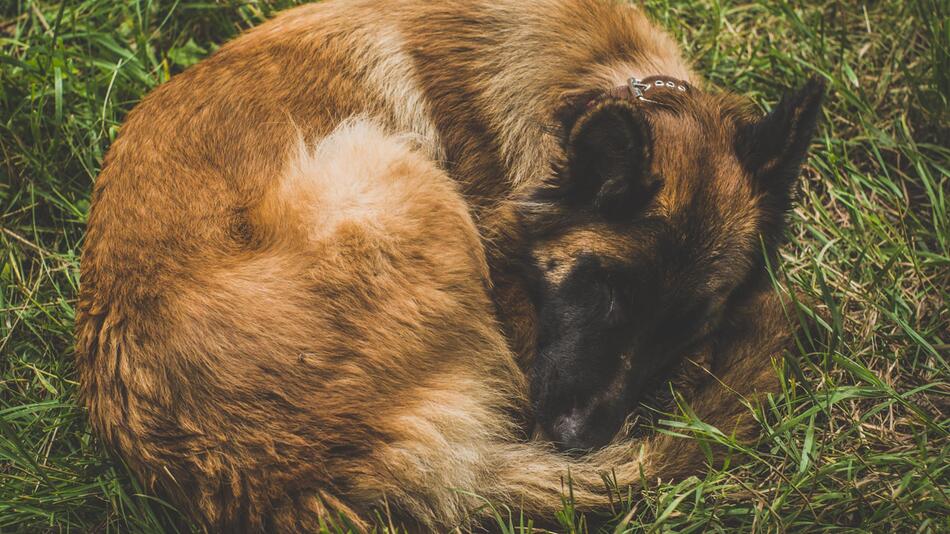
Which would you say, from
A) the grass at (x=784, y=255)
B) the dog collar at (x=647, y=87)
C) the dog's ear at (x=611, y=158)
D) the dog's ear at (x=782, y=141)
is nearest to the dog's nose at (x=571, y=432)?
the grass at (x=784, y=255)

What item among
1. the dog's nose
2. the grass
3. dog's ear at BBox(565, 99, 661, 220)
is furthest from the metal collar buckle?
the dog's nose

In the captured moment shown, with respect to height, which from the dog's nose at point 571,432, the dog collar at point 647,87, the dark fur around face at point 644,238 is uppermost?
the dog collar at point 647,87

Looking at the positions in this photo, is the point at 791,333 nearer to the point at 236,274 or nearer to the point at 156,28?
the point at 236,274

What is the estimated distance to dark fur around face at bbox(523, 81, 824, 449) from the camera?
283 centimetres

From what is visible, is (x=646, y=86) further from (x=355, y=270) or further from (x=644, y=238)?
(x=355, y=270)

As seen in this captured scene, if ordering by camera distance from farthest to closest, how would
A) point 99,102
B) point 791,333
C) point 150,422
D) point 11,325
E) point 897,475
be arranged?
point 99,102
point 11,325
point 791,333
point 897,475
point 150,422

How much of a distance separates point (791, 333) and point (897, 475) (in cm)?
63

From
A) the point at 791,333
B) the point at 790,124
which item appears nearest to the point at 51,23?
the point at 790,124

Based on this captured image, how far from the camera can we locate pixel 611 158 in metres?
2.79

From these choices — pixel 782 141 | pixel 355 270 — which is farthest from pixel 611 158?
pixel 355 270

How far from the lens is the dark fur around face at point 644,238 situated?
2832mm

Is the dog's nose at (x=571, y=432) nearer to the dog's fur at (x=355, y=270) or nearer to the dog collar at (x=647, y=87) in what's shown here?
the dog's fur at (x=355, y=270)

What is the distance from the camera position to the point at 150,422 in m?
2.54

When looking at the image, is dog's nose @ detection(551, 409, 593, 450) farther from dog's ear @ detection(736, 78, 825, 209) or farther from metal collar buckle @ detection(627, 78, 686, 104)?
metal collar buckle @ detection(627, 78, 686, 104)
